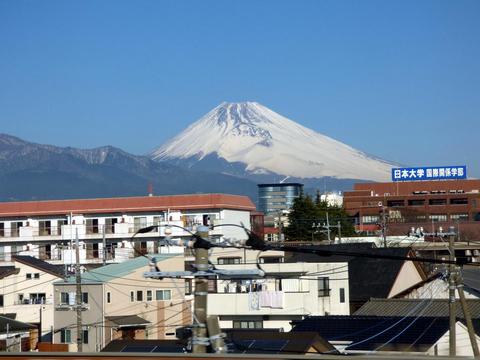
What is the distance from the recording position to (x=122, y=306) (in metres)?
39.7

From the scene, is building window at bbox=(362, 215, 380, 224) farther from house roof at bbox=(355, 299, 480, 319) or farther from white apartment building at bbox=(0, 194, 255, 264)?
house roof at bbox=(355, 299, 480, 319)

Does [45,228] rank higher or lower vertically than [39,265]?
higher

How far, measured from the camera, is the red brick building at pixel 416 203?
348ft

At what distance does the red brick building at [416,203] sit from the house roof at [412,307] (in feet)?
201

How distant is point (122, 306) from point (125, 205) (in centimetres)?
2476

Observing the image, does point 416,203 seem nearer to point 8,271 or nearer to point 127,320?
point 8,271

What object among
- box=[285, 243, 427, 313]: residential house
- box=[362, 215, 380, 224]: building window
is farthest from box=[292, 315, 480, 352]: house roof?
box=[362, 215, 380, 224]: building window

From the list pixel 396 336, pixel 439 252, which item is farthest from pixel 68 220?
pixel 396 336

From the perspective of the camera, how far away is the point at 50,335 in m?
40.0

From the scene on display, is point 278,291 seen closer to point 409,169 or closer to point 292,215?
point 292,215

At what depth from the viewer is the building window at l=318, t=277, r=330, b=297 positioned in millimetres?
39125

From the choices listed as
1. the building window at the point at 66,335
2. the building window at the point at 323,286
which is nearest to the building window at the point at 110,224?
the building window at the point at 66,335

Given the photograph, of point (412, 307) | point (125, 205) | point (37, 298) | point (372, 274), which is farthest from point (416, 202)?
point (412, 307)

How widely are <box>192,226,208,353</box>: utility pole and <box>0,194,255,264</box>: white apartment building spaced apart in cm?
4606
